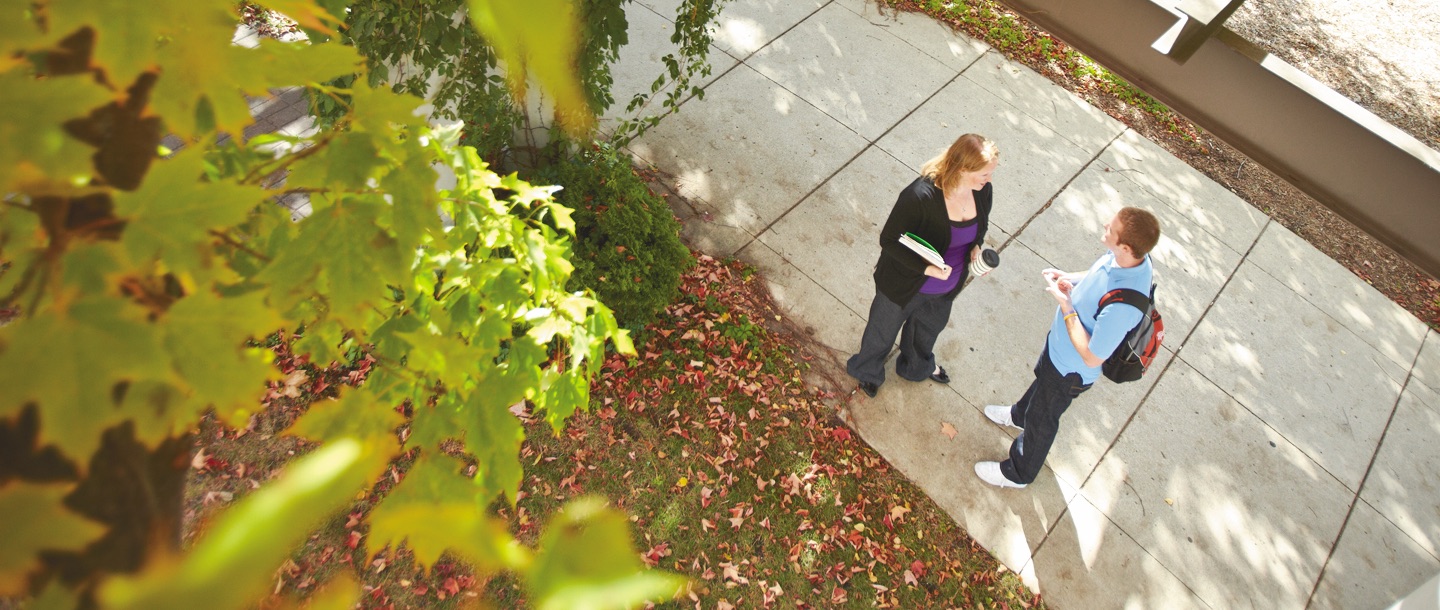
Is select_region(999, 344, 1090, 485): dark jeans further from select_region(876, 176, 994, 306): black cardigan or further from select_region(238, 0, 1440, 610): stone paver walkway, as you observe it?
select_region(876, 176, 994, 306): black cardigan

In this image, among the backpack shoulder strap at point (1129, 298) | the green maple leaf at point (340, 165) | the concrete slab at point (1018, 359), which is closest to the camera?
the green maple leaf at point (340, 165)

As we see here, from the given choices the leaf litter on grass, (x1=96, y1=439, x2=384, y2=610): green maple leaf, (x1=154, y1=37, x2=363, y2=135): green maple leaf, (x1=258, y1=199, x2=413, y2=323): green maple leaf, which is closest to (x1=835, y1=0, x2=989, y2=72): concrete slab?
the leaf litter on grass

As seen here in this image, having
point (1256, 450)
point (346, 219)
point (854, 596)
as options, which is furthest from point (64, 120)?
point (1256, 450)

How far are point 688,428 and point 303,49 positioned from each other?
3730mm

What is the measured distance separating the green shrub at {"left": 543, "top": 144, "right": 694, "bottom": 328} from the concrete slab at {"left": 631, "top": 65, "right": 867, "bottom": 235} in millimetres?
927

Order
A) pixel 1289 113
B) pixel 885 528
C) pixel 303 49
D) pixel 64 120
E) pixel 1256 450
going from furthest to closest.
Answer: pixel 1256 450 → pixel 885 528 → pixel 1289 113 → pixel 303 49 → pixel 64 120

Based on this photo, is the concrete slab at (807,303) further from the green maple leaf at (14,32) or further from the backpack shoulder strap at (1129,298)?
the green maple leaf at (14,32)

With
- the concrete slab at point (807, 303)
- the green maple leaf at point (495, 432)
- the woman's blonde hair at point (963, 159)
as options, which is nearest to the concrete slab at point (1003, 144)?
the concrete slab at point (807, 303)

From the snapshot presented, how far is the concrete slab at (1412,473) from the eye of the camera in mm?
5109

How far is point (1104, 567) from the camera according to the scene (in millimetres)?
4605

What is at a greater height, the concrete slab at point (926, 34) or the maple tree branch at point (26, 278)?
the maple tree branch at point (26, 278)

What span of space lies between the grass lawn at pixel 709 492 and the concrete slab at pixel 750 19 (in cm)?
316

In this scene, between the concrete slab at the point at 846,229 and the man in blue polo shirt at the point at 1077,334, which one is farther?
the concrete slab at the point at 846,229

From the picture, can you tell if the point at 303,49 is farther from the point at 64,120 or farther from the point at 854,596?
the point at 854,596
